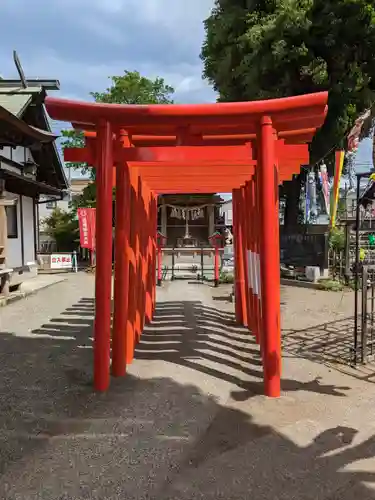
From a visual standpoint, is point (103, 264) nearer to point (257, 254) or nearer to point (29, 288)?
point (257, 254)

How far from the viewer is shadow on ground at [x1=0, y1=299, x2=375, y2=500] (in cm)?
277

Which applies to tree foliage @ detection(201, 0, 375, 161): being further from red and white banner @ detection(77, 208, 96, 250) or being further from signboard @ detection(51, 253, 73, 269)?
signboard @ detection(51, 253, 73, 269)

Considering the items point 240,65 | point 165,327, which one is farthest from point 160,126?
point 240,65

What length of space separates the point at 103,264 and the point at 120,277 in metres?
0.41

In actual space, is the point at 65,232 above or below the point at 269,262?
above

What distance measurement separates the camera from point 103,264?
14.6 ft

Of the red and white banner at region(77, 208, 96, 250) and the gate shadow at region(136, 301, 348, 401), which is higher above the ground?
the red and white banner at region(77, 208, 96, 250)

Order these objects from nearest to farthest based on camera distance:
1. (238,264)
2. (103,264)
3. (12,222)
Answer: (103,264) → (238,264) → (12,222)

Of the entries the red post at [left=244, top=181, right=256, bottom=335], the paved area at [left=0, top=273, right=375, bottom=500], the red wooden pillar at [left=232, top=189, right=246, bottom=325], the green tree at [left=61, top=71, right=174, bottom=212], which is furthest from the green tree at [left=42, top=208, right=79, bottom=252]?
the paved area at [left=0, top=273, right=375, bottom=500]

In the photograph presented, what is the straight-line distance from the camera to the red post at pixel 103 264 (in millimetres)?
4410

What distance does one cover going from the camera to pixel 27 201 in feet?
52.8

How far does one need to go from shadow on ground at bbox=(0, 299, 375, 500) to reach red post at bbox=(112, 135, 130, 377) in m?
A: 0.27

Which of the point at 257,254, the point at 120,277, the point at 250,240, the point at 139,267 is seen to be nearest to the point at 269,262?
the point at 257,254

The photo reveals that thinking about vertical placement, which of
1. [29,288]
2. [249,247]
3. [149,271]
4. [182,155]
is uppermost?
[182,155]
